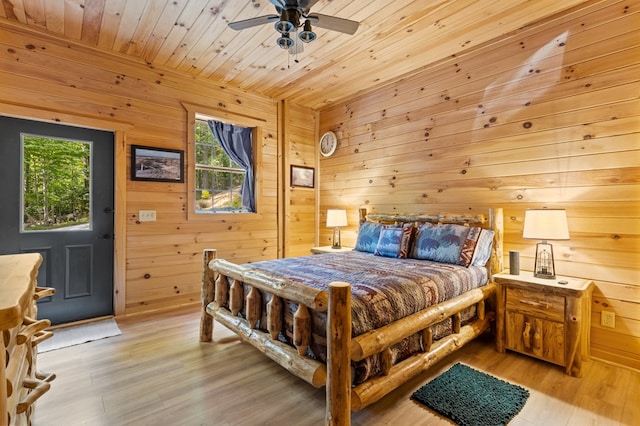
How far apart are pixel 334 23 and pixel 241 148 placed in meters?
2.41

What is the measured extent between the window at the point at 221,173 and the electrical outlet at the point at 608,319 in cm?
375

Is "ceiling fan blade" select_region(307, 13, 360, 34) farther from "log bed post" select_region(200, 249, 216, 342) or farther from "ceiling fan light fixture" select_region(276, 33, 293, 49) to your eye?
"log bed post" select_region(200, 249, 216, 342)

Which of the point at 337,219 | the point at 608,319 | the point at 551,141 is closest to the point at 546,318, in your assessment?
the point at 608,319

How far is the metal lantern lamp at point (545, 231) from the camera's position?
225 cm

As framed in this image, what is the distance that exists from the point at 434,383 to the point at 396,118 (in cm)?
292

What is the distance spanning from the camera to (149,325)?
9.91 ft

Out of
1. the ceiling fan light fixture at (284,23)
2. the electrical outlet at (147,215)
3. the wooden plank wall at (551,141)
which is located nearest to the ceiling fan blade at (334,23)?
the ceiling fan light fixture at (284,23)

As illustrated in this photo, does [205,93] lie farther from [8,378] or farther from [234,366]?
[8,378]

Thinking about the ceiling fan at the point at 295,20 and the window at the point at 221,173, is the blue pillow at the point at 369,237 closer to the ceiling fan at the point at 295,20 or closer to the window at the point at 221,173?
the window at the point at 221,173

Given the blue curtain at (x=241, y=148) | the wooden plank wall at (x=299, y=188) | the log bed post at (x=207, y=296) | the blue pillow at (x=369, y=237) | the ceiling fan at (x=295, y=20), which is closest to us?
the ceiling fan at (x=295, y=20)

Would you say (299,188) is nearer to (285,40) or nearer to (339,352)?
(285,40)

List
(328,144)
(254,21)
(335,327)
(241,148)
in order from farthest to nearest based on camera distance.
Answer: (328,144), (241,148), (254,21), (335,327)

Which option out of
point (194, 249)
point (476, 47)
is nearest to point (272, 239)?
point (194, 249)

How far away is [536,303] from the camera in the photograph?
234cm
